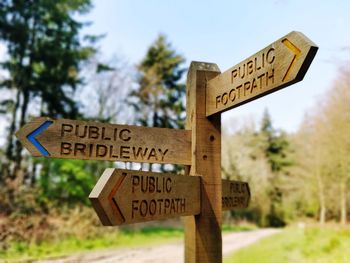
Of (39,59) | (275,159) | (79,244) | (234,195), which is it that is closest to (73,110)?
(39,59)

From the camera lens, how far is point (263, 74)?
Result: 179cm

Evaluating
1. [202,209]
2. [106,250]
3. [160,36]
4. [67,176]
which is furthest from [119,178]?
[160,36]

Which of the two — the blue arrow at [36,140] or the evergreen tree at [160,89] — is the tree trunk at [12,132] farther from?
the blue arrow at [36,140]

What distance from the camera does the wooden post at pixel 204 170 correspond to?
2053 millimetres

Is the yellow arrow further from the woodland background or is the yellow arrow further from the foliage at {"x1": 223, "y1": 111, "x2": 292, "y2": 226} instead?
the foliage at {"x1": 223, "y1": 111, "x2": 292, "y2": 226}

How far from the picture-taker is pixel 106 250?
10906 millimetres

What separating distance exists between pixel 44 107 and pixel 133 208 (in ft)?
51.3

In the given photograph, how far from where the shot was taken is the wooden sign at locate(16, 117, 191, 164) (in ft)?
6.26

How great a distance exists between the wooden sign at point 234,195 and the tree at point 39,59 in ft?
43.3

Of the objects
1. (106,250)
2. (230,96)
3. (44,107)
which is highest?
(44,107)

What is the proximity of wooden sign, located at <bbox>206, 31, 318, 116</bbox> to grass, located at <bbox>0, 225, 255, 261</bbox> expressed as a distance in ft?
24.7

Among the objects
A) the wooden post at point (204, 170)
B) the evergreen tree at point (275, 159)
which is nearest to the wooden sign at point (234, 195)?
the wooden post at point (204, 170)

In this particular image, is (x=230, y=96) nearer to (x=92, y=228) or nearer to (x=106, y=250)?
(x=106, y=250)

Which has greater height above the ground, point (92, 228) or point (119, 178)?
point (119, 178)
